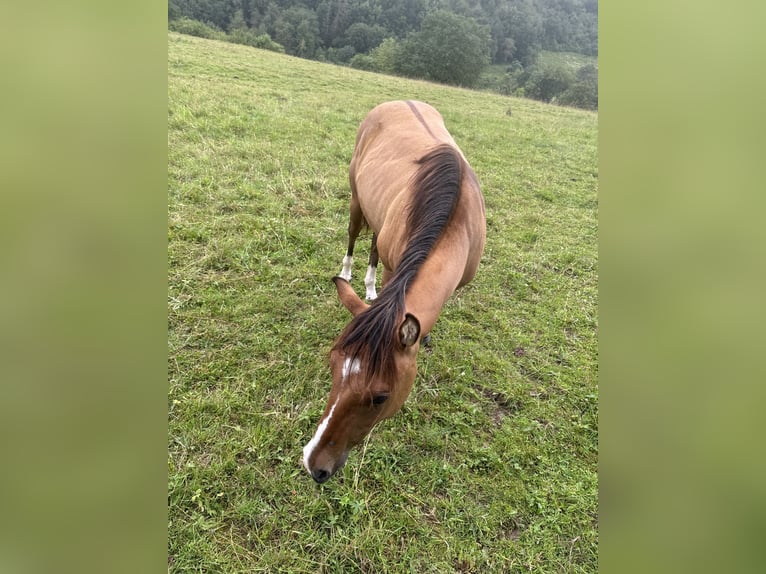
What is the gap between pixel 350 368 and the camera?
66.1 inches

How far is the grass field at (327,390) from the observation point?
7.32ft

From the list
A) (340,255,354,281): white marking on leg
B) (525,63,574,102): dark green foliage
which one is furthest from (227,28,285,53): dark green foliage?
(340,255,354,281): white marking on leg

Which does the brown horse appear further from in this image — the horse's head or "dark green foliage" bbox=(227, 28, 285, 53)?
"dark green foliage" bbox=(227, 28, 285, 53)

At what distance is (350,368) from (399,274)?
585 millimetres

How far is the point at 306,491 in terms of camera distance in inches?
93.0

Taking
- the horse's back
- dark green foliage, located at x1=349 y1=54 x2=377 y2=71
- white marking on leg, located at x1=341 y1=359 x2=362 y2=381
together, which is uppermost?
dark green foliage, located at x1=349 y1=54 x2=377 y2=71

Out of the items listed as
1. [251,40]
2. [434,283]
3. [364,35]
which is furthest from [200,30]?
[434,283]

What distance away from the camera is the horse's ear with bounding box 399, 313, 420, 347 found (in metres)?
1.63

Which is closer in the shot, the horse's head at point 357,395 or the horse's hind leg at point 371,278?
the horse's head at point 357,395
